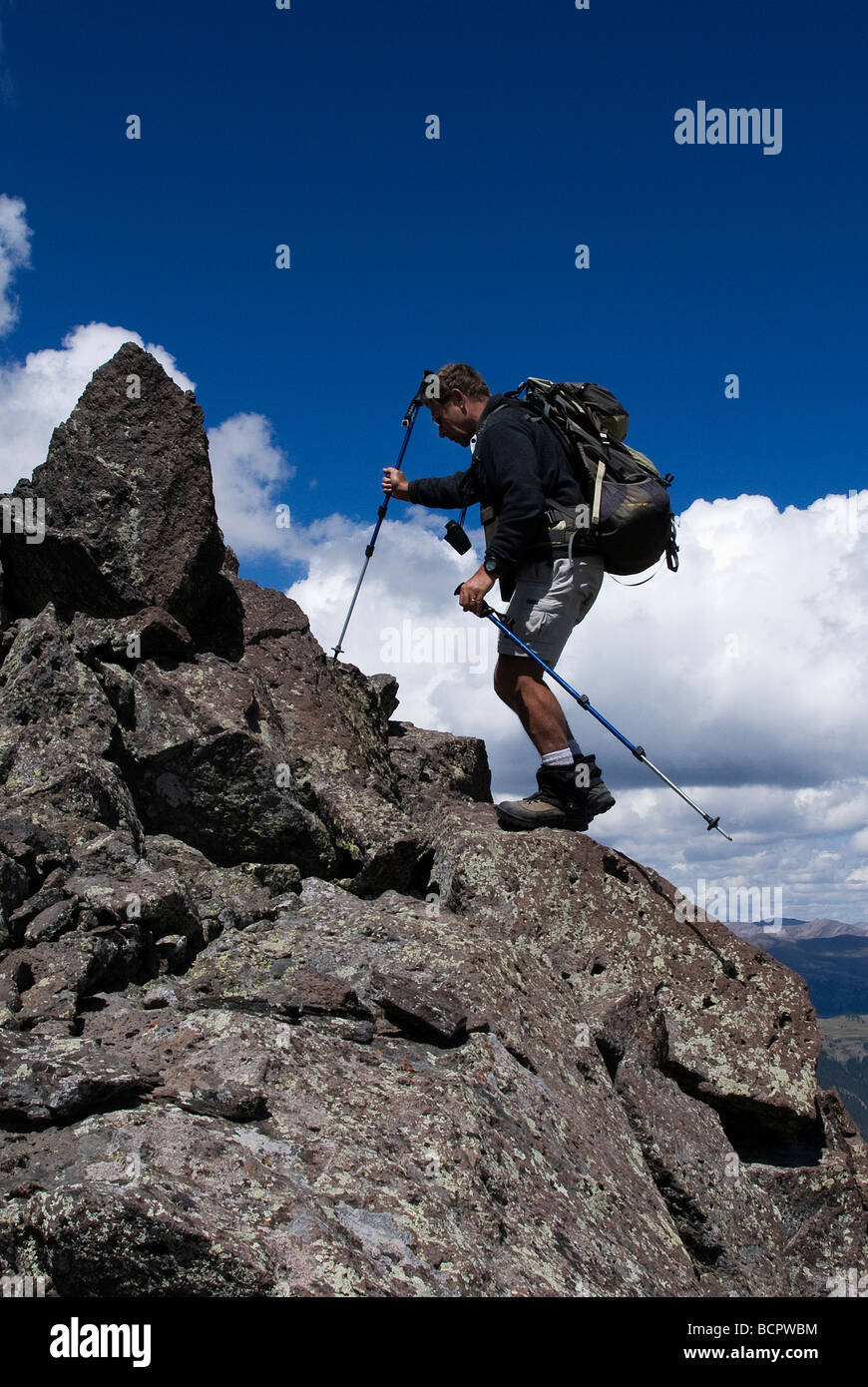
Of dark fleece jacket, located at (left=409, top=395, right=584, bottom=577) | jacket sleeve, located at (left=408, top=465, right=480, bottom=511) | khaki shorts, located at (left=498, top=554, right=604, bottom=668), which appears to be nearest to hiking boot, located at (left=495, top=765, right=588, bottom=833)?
khaki shorts, located at (left=498, top=554, right=604, bottom=668)

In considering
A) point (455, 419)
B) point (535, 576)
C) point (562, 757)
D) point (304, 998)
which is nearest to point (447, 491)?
point (455, 419)

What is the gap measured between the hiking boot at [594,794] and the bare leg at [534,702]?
36 centimetres

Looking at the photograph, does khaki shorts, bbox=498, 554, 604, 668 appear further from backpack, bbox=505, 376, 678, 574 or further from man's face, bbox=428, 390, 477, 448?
man's face, bbox=428, 390, 477, 448

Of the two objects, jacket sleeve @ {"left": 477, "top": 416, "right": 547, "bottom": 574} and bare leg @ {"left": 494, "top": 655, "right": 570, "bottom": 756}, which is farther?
bare leg @ {"left": 494, "top": 655, "right": 570, "bottom": 756}

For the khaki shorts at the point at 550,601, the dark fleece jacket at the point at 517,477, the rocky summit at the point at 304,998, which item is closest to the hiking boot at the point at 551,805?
the rocky summit at the point at 304,998

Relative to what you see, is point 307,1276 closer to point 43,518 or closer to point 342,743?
point 342,743

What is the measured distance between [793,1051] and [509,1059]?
444cm

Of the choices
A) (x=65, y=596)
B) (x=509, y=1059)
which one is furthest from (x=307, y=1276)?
(x=65, y=596)

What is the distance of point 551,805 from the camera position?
37.5ft

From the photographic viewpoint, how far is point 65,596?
12.8 metres

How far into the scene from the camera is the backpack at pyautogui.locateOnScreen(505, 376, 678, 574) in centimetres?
1076

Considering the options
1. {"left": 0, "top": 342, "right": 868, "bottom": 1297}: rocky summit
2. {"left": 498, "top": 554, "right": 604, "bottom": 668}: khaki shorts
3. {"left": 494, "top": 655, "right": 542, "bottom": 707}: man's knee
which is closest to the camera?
{"left": 0, "top": 342, "right": 868, "bottom": 1297}: rocky summit

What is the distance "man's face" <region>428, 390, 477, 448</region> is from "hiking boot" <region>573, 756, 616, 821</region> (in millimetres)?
4099

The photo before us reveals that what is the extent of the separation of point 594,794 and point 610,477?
3530 mm
